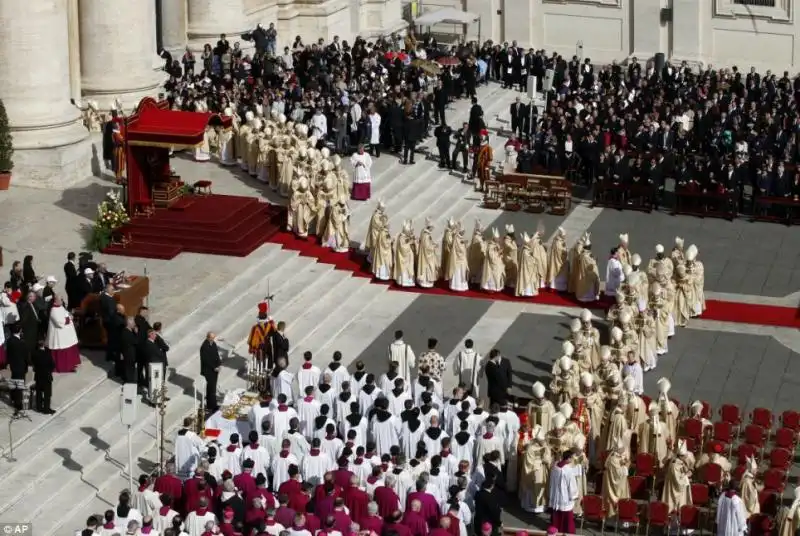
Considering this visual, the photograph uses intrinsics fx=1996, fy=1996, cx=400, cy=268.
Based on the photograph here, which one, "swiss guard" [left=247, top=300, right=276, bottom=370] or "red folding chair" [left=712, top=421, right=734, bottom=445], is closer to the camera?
"red folding chair" [left=712, top=421, right=734, bottom=445]

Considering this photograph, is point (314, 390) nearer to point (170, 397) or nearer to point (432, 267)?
point (170, 397)

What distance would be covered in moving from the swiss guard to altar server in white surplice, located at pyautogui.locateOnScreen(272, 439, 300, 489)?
4.30m

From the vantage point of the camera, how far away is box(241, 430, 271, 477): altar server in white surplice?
29.8m

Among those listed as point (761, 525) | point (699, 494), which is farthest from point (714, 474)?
point (761, 525)

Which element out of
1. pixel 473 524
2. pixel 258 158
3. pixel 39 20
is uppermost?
pixel 39 20

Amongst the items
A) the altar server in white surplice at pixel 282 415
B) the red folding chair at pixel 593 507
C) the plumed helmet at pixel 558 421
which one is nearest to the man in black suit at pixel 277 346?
the altar server in white surplice at pixel 282 415

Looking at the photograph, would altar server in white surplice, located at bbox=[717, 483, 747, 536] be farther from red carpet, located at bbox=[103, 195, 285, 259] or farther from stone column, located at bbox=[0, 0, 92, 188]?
stone column, located at bbox=[0, 0, 92, 188]

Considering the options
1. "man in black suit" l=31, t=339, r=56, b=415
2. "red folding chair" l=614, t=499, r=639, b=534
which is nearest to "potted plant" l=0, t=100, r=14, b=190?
"man in black suit" l=31, t=339, r=56, b=415

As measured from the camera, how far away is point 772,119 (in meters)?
47.8

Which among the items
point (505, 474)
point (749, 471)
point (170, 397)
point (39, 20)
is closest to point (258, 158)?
point (39, 20)

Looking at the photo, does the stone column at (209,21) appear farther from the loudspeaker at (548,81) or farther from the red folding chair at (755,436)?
the red folding chair at (755,436)

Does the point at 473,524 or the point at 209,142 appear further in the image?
the point at 209,142

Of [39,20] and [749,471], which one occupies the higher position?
[39,20]

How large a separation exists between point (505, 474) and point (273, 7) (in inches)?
1030
